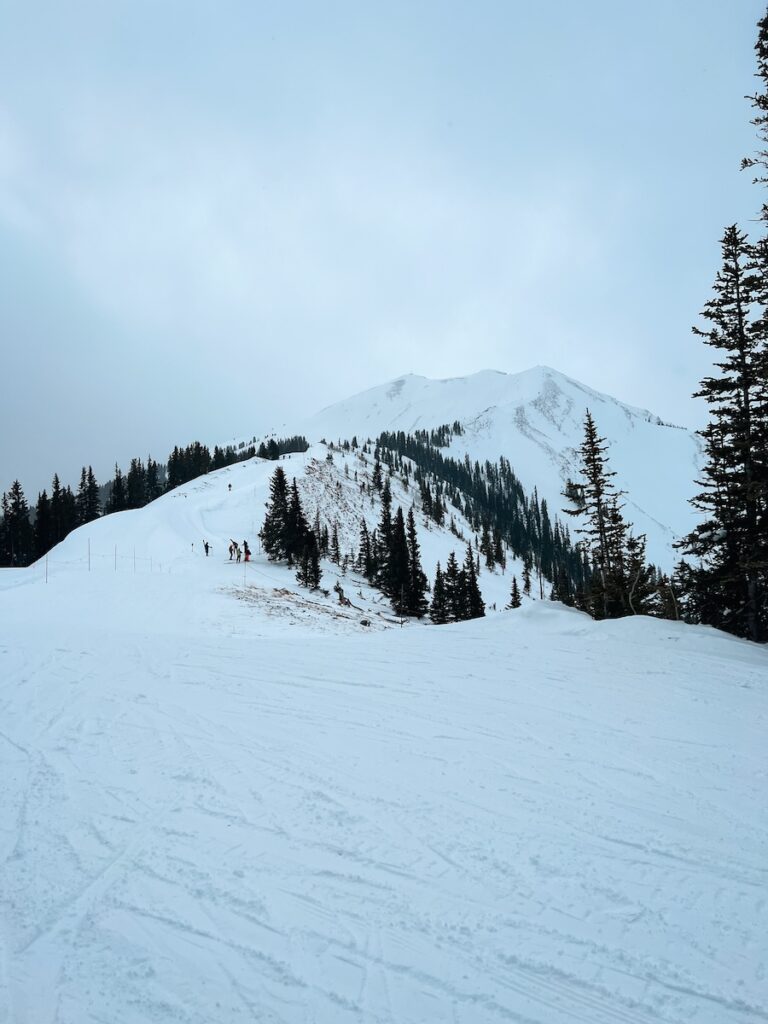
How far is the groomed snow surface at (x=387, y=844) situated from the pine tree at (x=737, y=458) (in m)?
5.05

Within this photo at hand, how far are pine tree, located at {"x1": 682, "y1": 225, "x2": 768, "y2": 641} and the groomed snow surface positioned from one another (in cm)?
505

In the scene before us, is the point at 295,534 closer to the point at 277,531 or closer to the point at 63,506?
the point at 277,531

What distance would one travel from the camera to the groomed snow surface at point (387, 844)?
9.44ft

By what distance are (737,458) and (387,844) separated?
13880 mm

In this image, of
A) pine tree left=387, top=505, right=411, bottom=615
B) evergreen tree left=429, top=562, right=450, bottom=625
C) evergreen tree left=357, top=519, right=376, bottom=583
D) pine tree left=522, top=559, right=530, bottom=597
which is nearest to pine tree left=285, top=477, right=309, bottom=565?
pine tree left=387, top=505, right=411, bottom=615

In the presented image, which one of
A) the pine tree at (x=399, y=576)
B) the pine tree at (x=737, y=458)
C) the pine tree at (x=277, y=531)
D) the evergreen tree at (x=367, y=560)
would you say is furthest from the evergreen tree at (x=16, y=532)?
the pine tree at (x=737, y=458)

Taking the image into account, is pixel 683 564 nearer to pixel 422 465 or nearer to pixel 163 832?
pixel 163 832

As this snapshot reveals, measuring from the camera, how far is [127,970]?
3.01m

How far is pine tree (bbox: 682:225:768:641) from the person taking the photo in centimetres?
1288

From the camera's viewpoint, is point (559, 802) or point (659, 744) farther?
point (659, 744)

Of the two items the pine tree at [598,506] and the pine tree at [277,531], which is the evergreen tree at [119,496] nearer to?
the pine tree at [277,531]

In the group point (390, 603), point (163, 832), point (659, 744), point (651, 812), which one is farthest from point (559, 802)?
point (390, 603)

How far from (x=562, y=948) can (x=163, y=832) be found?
3363mm

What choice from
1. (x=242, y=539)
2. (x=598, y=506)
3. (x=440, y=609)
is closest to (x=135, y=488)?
(x=242, y=539)
